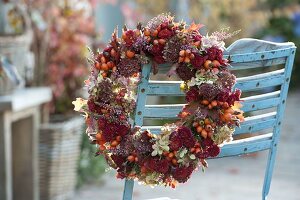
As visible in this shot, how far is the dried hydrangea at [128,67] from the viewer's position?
178cm

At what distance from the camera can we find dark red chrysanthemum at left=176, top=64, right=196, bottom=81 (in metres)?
1.79

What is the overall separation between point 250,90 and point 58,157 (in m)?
1.97

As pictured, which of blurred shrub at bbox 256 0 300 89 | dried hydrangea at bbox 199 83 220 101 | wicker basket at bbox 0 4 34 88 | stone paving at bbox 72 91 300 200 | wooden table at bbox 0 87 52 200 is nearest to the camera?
dried hydrangea at bbox 199 83 220 101

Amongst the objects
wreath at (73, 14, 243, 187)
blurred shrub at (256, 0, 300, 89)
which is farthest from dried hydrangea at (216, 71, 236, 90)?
blurred shrub at (256, 0, 300, 89)

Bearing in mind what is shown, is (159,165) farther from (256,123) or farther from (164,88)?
(256,123)

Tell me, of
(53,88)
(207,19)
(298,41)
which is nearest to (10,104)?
(53,88)

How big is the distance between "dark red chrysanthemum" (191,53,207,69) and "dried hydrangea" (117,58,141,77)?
132 millimetres

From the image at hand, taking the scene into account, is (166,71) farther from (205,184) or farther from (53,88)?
(205,184)

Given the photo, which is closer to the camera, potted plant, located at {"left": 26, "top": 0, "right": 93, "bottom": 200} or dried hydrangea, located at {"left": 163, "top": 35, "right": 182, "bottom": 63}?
dried hydrangea, located at {"left": 163, "top": 35, "right": 182, "bottom": 63}

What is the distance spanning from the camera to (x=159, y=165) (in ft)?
5.87

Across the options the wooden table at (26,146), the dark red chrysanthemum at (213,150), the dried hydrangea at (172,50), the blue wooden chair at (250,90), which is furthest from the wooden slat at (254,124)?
the wooden table at (26,146)

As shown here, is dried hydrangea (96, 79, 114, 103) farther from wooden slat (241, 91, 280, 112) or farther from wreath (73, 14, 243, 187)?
wooden slat (241, 91, 280, 112)

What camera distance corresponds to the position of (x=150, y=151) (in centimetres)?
182

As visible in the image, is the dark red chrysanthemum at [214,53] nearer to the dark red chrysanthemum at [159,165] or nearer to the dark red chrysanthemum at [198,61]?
the dark red chrysanthemum at [198,61]
